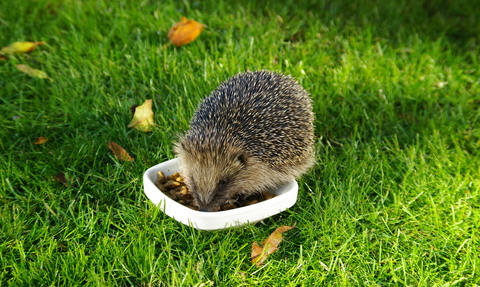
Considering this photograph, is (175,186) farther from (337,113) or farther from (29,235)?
(337,113)

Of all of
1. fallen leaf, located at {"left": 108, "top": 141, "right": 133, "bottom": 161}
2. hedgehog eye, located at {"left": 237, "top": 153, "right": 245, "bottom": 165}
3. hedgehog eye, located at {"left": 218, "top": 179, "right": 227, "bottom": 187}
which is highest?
hedgehog eye, located at {"left": 237, "top": 153, "right": 245, "bottom": 165}

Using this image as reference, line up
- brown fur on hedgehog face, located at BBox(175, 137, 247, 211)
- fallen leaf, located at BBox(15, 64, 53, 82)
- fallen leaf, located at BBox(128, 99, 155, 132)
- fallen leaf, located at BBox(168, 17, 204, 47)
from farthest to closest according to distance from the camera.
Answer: fallen leaf, located at BBox(168, 17, 204, 47) < fallen leaf, located at BBox(15, 64, 53, 82) < fallen leaf, located at BBox(128, 99, 155, 132) < brown fur on hedgehog face, located at BBox(175, 137, 247, 211)

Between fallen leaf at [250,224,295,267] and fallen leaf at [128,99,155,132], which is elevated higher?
fallen leaf at [128,99,155,132]

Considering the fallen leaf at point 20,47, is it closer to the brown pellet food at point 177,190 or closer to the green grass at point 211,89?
the green grass at point 211,89

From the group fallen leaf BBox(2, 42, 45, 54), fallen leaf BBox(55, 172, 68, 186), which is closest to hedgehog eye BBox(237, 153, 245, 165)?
fallen leaf BBox(55, 172, 68, 186)

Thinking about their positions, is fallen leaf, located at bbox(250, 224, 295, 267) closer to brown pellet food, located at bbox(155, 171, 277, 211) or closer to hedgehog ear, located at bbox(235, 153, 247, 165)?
brown pellet food, located at bbox(155, 171, 277, 211)

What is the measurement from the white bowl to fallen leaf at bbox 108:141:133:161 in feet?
1.57

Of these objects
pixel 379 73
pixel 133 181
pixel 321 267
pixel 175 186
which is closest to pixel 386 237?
pixel 321 267

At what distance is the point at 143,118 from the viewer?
3.71 m

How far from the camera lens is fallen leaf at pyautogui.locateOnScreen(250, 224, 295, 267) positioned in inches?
106

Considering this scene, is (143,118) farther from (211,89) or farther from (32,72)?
(32,72)

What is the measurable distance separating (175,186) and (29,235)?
3.17 feet

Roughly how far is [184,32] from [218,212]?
8.61 feet

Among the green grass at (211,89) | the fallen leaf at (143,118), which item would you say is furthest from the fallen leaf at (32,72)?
the fallen leaf at (143,118)
